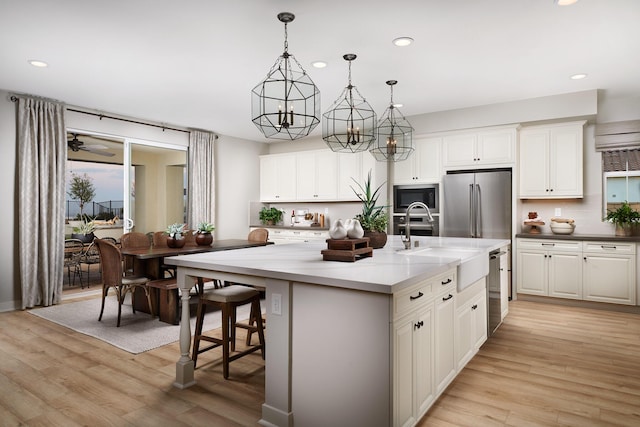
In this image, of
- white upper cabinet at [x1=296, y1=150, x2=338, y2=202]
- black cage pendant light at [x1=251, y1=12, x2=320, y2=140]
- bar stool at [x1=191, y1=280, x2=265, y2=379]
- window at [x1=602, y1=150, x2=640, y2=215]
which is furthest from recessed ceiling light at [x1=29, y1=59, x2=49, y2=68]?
window at [x1=602, y1=150, x2=640, y2=215]

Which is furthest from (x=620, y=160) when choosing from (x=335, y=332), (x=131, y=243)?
(x=131, y=243)

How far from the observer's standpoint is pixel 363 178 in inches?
264

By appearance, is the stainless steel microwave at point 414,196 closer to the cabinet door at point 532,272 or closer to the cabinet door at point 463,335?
the cabinet door at point 532,272

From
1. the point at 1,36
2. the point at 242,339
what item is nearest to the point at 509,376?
the point at 242,339

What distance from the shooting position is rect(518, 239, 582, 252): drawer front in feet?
16.3

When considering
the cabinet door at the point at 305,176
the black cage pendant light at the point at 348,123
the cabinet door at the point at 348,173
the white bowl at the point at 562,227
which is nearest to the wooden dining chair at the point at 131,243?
the black cage pendant light at the point at 348,123

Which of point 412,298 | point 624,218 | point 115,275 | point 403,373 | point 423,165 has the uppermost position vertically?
point 423,165

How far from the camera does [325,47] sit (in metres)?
3.52

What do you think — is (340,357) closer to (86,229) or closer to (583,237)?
(583,237)

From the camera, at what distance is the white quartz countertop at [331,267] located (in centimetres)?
187

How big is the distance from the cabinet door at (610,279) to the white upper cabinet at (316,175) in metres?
3.98

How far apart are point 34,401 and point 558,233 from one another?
19.1 ft

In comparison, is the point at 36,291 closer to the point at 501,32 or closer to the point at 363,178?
the point at 363,178

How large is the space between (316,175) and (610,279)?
184 inches
